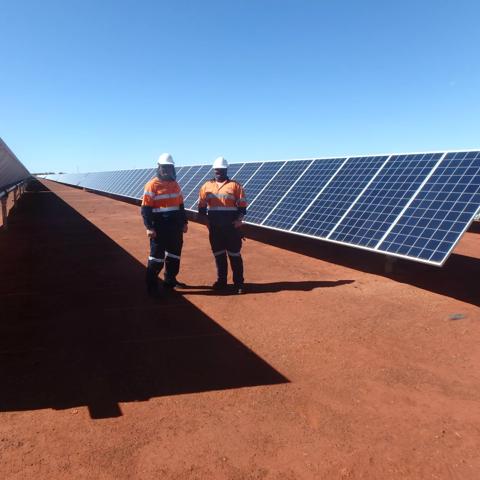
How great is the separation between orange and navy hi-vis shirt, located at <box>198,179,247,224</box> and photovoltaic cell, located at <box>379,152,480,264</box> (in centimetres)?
285

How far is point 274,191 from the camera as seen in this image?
1298 centimetres

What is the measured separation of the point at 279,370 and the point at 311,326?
1.31 meters

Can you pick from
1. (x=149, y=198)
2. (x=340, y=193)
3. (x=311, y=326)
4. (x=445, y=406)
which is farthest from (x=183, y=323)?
(x=340, y=193)

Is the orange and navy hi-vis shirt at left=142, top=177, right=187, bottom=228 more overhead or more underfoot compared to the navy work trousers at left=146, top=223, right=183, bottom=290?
more overhead

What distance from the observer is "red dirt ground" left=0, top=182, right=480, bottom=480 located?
3029mm

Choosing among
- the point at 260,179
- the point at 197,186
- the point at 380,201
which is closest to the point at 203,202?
the point at 380,201

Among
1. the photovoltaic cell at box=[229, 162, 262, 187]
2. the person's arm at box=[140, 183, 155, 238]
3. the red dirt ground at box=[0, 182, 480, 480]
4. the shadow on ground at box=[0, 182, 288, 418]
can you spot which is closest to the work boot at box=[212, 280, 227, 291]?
the red dirt ground at box=[0, 182, 480, 480]

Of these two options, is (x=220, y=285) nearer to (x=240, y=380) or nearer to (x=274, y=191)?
(x=240, y=380)

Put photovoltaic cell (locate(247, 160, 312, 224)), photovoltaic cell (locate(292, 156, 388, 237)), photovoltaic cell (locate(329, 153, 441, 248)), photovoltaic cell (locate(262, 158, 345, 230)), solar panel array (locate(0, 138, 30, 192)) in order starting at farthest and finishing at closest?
solar panel array (locate(0, 138, 30, 192)) → photovoltaic cell (locate(247, 160, 312, 224)) → photovoltaic cell (locate(262, 158, 345, 230)) → photovoltaic cell (locate(292, 156, 388, 237)) → photovoltaic cell (locate(329, 153, 441, 248))

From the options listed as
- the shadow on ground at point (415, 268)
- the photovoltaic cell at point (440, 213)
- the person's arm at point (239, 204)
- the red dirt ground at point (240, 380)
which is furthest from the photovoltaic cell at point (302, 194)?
the person's arm at point (239, 204)

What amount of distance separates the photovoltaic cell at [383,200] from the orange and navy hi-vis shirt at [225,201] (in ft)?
9.04

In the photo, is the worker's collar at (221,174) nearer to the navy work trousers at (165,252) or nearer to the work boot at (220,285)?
the navy work trousers at (165,252)

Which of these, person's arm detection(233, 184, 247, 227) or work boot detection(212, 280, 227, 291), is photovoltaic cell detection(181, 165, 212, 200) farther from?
work boot detection(212, 280, 227, 291)

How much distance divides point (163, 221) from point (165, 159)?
39.0 inches
